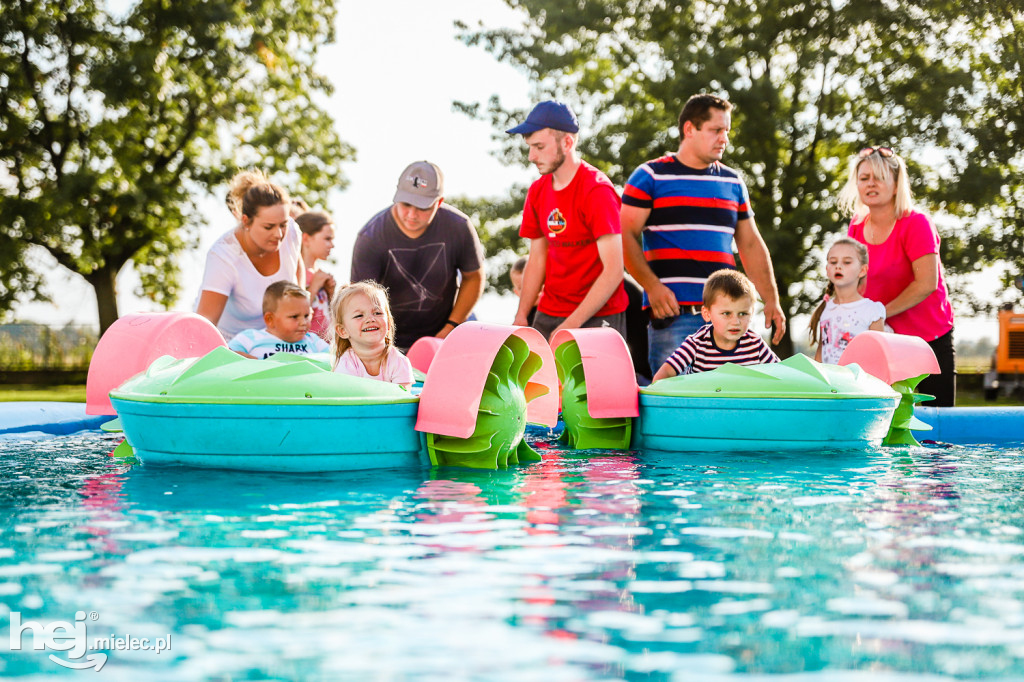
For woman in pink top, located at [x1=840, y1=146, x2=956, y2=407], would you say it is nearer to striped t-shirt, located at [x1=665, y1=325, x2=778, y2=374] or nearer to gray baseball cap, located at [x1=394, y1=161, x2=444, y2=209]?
striped t-shirt, located at [x1=665, y1=325, x2=778, y2=374]

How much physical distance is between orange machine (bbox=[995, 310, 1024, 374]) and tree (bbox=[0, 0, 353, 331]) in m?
14.3

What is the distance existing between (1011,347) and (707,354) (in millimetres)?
12654

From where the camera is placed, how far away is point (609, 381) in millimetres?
5426

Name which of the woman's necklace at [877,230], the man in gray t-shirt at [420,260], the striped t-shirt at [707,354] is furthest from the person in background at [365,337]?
the woman's necklace at [877,230]

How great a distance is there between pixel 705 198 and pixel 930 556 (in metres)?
3.60

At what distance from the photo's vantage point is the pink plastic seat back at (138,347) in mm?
5930

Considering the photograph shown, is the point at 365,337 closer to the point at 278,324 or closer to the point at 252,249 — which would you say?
the point at 278,324

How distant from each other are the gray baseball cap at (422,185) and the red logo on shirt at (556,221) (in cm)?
69

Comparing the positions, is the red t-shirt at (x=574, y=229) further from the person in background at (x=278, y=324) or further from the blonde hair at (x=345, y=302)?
the person in background at (x=278, y=324)

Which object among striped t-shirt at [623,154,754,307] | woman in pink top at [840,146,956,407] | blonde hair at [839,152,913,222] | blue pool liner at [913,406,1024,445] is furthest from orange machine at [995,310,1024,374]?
striped t-shirt at [623,154,754,307]

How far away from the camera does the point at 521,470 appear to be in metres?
4.78

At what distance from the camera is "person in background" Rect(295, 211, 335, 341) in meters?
7.98

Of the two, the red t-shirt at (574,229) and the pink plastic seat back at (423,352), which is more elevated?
the red t-shirt at (574,229)

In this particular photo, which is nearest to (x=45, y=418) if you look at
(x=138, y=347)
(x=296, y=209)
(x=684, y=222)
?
(x=138, y=347)
